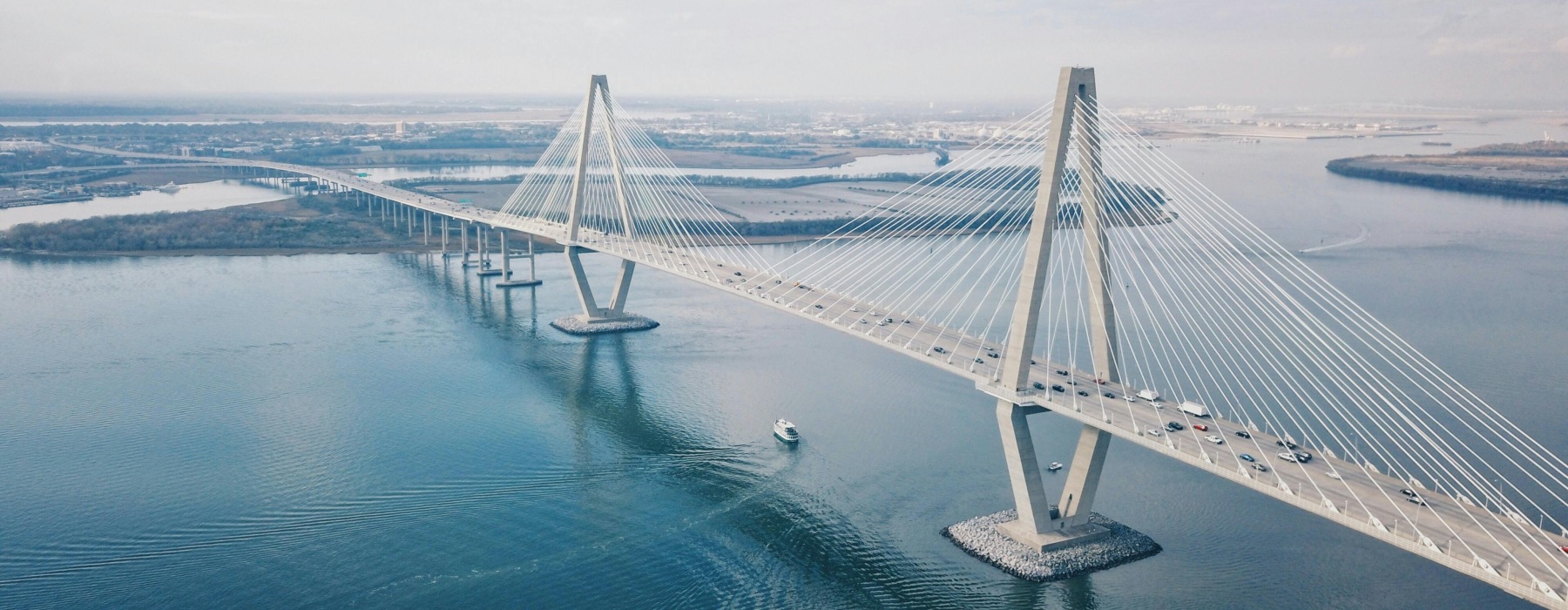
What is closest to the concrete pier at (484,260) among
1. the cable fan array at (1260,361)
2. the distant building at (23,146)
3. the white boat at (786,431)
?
the cable fan array at (1260,361)

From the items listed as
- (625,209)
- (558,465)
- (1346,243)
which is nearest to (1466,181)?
(1346,243)

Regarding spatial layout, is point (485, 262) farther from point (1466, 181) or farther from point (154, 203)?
point (1466, 181)

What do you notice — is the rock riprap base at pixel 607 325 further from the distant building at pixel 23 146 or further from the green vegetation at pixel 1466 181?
the distant building at pixel 23 146

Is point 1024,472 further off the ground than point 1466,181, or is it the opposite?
point 1466,181

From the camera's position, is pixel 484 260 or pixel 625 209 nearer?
pixel 625 209

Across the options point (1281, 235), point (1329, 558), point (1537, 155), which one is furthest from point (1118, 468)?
point (1537, 155)
